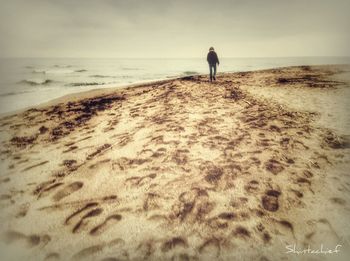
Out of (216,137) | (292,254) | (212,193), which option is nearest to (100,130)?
(216,137)

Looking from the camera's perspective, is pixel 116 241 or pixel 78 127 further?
pixel 78 127

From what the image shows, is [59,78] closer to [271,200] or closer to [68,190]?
[68,190]

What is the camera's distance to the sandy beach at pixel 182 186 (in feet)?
8.52

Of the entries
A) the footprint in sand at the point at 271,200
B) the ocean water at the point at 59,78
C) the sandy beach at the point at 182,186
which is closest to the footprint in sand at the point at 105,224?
the sandy beach at the point at 182,186

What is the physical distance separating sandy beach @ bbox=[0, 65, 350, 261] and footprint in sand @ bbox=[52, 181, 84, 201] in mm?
21

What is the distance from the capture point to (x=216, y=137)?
476 cm

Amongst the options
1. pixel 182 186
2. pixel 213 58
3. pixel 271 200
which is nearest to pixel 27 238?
pixel 182 186

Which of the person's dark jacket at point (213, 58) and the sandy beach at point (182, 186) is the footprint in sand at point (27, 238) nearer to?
the sandy beach at point (182, 186)

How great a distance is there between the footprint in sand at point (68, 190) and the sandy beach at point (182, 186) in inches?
0.8

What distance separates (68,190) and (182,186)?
1.74m

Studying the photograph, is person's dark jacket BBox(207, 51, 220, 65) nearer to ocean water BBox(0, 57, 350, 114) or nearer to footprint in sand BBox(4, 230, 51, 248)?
ocean water BBox(0, 57, 350, 114)

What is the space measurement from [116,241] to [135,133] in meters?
2.88

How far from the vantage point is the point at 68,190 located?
11.8 ft

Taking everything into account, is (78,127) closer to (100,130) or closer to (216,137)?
(100,130)
